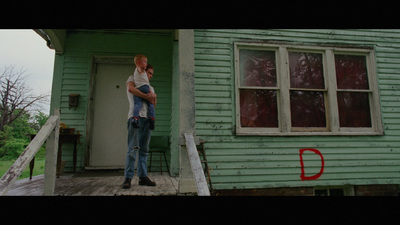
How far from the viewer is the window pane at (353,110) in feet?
14.9

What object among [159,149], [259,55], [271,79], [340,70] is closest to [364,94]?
[340,70]

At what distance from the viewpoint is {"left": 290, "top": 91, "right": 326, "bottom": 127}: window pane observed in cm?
442

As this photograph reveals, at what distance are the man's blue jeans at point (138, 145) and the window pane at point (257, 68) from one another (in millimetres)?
2034

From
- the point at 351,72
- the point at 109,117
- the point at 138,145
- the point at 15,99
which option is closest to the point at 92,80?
the point at 109,117

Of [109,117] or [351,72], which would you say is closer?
[351,72]

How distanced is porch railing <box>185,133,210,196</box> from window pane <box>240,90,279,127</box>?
5.69 feet

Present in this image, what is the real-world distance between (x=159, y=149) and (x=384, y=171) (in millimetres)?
4277

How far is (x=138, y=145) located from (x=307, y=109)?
10.2 feet

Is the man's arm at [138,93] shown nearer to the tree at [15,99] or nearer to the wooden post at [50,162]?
the wooden post at [50,162]

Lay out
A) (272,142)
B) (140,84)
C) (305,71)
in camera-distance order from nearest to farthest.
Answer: (140,84) < (272,142) < (305,71)

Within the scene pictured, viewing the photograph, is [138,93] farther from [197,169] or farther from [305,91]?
[305,91]

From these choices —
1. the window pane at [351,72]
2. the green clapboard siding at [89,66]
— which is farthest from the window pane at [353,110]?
the green clapboard siding at [89,66]

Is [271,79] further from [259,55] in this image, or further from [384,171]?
[384,171]

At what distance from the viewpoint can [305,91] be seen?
450 centimetres
